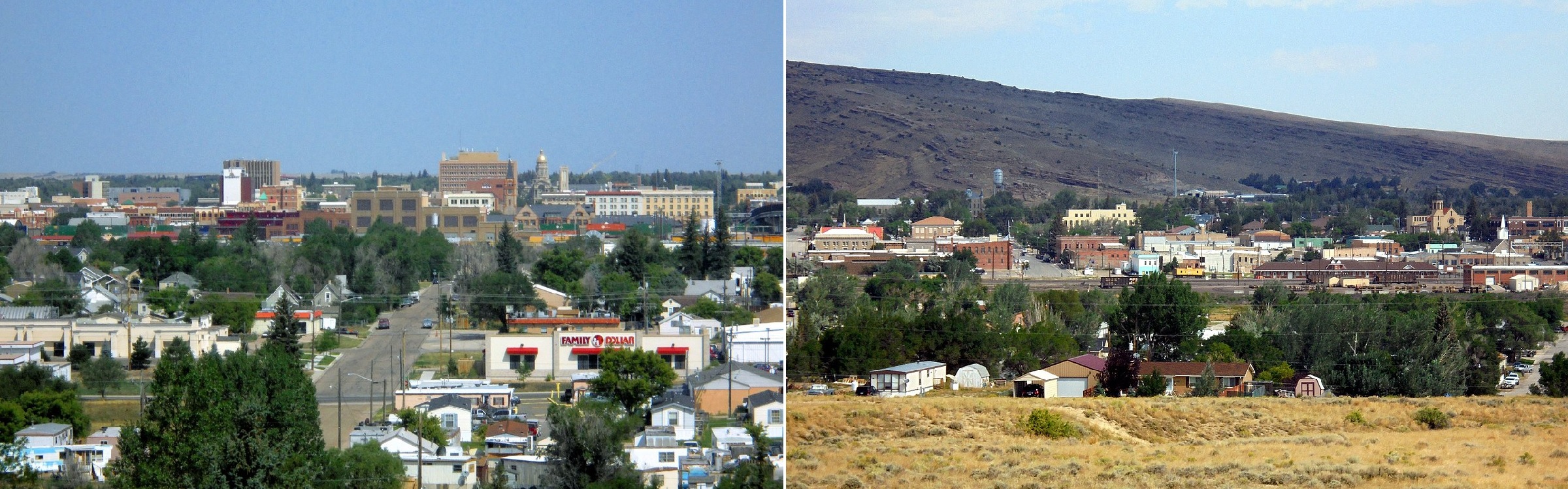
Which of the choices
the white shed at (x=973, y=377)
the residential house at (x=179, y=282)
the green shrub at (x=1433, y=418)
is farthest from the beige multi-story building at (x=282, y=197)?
the green shrub at (x=1433, y=418)

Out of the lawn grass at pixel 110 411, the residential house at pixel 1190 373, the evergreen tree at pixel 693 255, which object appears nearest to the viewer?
the lawn grass at pixel 110 411

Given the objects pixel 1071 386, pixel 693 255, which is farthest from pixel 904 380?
pixel 693 255

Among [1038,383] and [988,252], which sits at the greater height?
[988,252]

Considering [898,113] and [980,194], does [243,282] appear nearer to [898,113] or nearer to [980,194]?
[980,194]

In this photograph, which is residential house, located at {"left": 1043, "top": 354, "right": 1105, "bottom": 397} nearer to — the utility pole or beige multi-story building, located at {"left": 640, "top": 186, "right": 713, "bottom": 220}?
the utility pole

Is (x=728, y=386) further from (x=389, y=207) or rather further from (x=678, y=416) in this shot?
(x=389, y=207)

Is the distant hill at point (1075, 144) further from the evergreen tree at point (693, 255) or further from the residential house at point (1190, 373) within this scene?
the residential house at point (1190, 373)
